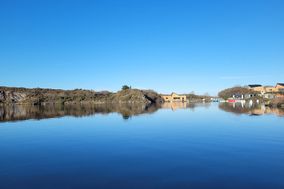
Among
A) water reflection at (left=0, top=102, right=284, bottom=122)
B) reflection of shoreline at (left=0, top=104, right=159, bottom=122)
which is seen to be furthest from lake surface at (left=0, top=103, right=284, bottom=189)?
reflection of shoreline at (left=0, top=104, right=159, bottom=122)

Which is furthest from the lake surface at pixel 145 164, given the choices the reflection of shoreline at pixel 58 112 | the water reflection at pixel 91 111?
the reflection of shoreline at pixel 58 112

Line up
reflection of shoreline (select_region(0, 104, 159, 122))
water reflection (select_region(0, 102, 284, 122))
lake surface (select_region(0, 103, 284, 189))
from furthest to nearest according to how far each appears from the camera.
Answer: water reflection (select_region(0, 102, 284, 122)), reflection of shoreline (select_region(0, 104, 159, 122)), lake surface (select_region(0, 103, 284, 189))

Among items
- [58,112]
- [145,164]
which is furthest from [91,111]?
[145,164]

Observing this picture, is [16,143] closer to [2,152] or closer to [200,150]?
[2,152]

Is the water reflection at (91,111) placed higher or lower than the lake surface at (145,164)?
higher

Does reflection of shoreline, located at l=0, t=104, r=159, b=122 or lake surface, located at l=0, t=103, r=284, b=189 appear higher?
reflection of shoreline, located at l=0, t=104, r=159, b=122

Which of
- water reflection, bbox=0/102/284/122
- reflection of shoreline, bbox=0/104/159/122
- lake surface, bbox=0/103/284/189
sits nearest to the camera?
lake surface, bbox=0/103/284/189

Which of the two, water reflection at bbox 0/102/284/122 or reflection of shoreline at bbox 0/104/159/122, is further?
water reflection at bbox 0/102/284/122

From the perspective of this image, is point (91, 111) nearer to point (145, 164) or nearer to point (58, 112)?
point (58, 112)

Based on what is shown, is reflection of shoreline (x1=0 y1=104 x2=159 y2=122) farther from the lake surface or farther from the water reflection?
the lake surface

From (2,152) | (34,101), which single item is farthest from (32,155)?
(34,101)

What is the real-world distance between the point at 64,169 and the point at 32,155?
5.46m

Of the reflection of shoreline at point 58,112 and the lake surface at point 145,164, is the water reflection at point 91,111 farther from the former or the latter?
the lake surface at point 145,164

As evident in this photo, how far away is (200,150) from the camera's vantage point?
19.5 metres
